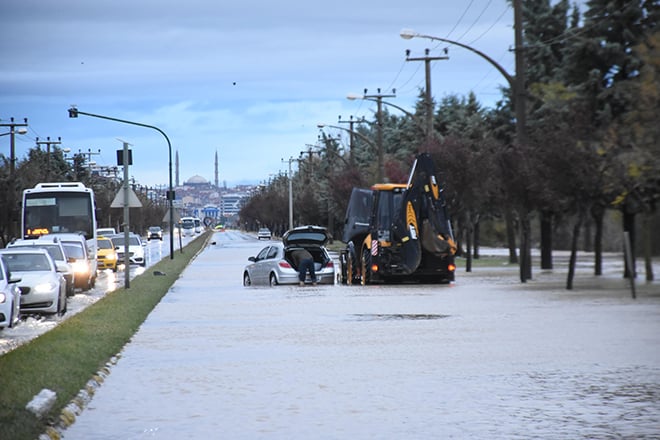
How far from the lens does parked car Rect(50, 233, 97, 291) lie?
128 feet

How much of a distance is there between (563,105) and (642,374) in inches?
1354

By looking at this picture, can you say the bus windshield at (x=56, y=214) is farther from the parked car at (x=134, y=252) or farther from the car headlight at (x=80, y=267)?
the parked car at (x=134, y=252)

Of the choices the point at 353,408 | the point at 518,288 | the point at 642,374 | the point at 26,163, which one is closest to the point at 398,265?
the point at 518,288

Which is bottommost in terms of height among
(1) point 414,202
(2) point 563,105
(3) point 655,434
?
(3) point 655,434

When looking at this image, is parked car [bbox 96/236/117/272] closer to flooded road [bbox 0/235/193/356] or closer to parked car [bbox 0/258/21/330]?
flooded road [bbox 0/235/193/356]

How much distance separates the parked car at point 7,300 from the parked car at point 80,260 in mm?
14892

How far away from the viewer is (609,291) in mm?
33625

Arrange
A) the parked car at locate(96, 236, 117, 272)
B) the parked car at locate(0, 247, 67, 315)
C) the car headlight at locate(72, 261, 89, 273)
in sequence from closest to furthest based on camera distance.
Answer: the parked car at locate(0, 247, 67, 315) < the car headlight at locate(72, 261, 89, 273) < the parked car at locate(96, 236, 117, 272)

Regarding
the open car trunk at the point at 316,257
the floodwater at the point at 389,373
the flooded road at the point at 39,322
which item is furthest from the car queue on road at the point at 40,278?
the open car trunk at the point at 316,257

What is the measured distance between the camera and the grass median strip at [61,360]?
1130cm

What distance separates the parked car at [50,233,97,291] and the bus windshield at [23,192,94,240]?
25.9 feet

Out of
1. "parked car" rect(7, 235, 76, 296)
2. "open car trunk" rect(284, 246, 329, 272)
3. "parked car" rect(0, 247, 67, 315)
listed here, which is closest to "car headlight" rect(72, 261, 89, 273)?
"parked car" rect(7, 235, 76, 296)

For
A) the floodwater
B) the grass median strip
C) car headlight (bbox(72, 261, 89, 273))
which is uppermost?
car headlight (bbox(72, 261, 89, 273))

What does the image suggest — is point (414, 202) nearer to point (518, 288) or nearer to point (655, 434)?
point (518, 288)
